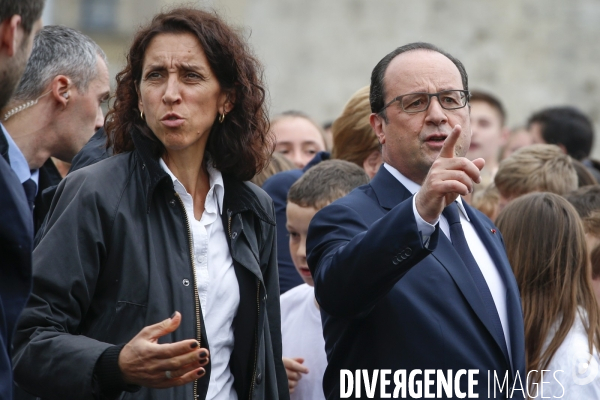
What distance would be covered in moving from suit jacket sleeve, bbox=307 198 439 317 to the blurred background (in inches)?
663

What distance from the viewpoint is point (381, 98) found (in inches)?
152

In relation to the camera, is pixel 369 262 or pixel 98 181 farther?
pixel 98 181

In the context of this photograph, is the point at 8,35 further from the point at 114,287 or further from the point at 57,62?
the point at 57,62

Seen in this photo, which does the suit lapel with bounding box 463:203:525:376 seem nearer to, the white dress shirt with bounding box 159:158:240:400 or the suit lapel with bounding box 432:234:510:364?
the suit lapel with bounding box 432:234:510:364

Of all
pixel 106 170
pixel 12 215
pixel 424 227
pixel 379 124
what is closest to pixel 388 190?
pixel 379 124

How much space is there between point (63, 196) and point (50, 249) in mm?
A: 219

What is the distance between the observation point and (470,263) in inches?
142

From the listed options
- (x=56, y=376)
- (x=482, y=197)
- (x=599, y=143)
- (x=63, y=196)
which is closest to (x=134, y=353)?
(x=56, y=376)

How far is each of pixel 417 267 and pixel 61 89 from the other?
1.75 meters

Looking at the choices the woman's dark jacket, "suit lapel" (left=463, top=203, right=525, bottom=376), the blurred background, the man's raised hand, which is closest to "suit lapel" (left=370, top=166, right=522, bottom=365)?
"suit lapel" (left=463, top=203, right=525, bottom=376)

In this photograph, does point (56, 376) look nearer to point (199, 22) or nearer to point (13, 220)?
point (13, 220)

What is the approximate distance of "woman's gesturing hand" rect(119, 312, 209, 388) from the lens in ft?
9.64

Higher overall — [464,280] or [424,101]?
[424,101]

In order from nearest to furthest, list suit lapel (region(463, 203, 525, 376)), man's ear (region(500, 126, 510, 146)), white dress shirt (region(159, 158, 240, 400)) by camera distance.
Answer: white dress shirt (region(159, 158, 240, 400)) < suit lapel (region(463, 203, 525, 376)) < man's ear (region(500, 126, 510, 146))
